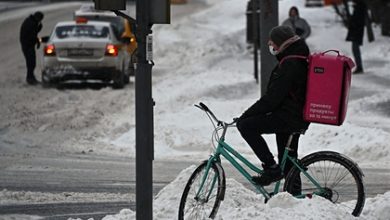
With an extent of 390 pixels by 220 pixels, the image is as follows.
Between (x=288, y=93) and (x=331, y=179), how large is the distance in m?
0.72

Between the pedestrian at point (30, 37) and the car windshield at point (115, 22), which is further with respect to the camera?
the car windshield at point (115, 22)

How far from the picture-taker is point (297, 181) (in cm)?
795

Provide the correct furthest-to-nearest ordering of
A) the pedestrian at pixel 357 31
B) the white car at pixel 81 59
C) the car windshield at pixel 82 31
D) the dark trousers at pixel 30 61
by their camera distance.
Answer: the dark trousers at pixel 30 61 → the car windshield at pixel 82 31 → the white car at pixel 81 59 → the pedestrian at pixel 357 31

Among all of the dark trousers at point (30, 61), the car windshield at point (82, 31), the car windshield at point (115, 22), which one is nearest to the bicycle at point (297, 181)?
the car windshield at point (82, 31)

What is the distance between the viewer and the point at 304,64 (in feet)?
26.1

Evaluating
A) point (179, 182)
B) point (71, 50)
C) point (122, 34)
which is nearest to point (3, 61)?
point (122, 34)

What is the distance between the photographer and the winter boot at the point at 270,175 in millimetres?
7910

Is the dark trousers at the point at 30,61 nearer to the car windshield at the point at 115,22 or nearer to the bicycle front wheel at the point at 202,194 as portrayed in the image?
the car windshield at the point at 115,22

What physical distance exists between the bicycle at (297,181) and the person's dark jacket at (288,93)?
0.15 m

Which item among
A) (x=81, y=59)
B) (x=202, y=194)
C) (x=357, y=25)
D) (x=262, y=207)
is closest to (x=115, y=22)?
(x=81, y=59)

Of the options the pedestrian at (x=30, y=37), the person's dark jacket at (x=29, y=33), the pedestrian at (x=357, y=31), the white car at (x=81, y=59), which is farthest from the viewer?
the person's dark jacket at (x=29, y=33)

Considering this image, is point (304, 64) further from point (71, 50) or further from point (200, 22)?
point (200, 22)

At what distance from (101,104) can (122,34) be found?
6.86m

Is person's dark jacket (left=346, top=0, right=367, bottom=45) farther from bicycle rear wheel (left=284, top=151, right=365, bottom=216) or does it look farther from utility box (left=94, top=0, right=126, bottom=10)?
utility box (left=94, top=0, right=126, bottom=10)
